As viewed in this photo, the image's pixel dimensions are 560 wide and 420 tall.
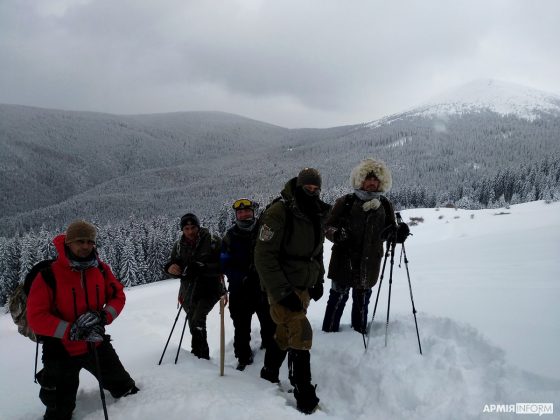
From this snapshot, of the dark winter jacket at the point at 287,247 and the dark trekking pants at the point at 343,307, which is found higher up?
the dark winter jacket at the point at 287,247

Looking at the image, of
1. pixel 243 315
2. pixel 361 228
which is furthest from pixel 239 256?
pixel 361 228

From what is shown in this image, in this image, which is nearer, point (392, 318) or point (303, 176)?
point (303, 176)

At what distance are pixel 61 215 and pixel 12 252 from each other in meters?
115

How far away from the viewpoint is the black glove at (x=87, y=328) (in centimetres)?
330

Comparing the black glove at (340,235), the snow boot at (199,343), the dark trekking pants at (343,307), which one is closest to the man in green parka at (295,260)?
the black glove at (340,235)

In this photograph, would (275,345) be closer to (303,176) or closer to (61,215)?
(303,176)

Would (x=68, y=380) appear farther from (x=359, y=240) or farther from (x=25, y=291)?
(x=359, y=240)

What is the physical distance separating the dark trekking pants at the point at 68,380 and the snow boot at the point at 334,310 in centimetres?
286

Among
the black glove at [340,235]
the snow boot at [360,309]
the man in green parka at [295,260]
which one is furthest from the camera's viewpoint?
the snow boot at [360,309]

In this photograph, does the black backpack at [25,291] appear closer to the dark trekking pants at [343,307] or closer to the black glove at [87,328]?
the black glove at [87,328]

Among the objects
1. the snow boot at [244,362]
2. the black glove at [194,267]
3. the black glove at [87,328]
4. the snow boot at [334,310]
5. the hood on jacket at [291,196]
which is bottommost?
the snow boot at [244,362]

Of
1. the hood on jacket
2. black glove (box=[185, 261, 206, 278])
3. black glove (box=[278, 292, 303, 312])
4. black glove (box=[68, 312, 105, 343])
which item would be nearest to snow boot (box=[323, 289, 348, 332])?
black glove (box=[278, 292, 303, 312])

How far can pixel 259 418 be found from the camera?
3131 millimetres

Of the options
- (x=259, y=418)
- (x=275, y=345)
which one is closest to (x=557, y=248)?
(x=275, y=345)
